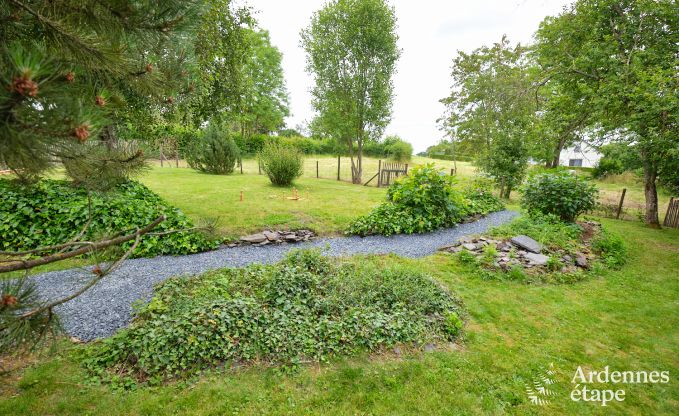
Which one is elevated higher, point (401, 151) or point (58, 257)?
point (401, 151)

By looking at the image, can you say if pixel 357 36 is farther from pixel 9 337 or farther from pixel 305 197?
pixel 9 337

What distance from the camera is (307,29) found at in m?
16.1

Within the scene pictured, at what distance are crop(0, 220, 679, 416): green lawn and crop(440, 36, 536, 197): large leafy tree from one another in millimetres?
9409

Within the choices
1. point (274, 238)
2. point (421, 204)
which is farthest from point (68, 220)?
point (421, 204)

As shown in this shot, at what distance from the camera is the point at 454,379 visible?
106 inches

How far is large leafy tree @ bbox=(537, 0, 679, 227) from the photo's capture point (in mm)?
6211

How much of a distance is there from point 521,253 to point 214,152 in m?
14.6

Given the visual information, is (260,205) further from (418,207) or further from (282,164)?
(418,207)

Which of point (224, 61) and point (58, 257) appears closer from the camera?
point (58, 257)

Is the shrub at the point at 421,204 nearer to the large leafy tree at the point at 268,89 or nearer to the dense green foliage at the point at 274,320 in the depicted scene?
the dense green foliage at the point at 274,320

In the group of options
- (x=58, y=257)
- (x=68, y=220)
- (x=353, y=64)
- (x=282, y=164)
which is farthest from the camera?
(x=353, y=64)

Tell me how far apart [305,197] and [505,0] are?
26.1ft

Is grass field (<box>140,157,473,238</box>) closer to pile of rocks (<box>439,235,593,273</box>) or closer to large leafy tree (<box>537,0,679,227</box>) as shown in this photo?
pile of rocks (<box>439,235,593,273</box>)

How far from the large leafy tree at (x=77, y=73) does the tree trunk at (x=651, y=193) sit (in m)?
12.4
